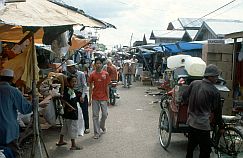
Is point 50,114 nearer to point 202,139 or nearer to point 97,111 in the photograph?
point 97,111

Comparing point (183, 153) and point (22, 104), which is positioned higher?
point (22, 104)

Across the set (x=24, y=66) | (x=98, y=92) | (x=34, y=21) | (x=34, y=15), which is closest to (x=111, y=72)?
(x=98, y=92)

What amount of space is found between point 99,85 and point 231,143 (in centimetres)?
375

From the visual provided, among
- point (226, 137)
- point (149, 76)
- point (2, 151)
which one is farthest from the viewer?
point (149, 76)

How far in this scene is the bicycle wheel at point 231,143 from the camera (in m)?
6.69

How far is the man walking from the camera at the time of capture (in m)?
6.16

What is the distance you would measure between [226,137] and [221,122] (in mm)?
582

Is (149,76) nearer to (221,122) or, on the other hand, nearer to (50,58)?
(50,58)

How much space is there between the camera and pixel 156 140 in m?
9.08

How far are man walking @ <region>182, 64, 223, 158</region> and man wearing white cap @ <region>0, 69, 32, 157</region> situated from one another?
2747 mm

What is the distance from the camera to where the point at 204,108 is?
6.18 meters

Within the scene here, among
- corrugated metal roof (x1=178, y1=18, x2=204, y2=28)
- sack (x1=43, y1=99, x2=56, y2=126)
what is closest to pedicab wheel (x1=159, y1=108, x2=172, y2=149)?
sack (x1=43, y1=99, x2=56, y2=126)

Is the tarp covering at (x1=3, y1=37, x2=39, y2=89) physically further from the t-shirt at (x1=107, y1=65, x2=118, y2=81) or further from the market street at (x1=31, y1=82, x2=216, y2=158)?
the t-shirt at (x1=107, y1=65, x2=118, y2=81)

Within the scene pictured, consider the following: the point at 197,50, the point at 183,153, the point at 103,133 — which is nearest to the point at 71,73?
Answer: the point at 103,133
